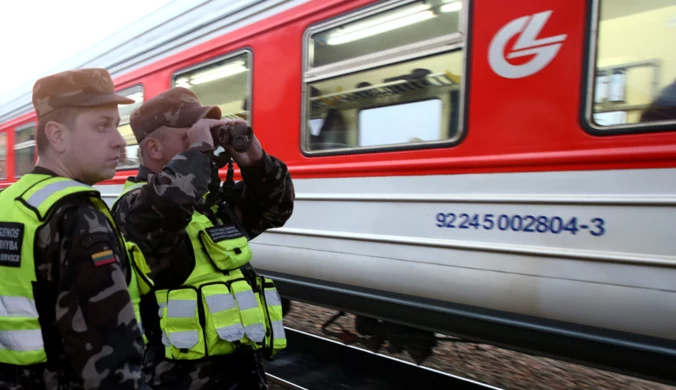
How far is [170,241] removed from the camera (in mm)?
1310

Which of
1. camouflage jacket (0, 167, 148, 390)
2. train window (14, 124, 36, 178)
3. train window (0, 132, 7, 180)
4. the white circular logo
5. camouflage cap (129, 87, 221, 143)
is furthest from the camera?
train window (0, 132, 7, 180)

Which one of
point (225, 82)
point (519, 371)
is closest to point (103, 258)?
point (225, 82)

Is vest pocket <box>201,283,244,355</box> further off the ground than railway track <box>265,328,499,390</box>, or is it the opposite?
vest pocket <box>201,283,244,355</box>

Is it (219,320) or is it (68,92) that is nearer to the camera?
(68,92)

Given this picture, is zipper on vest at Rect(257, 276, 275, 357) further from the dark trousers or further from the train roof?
the train roof

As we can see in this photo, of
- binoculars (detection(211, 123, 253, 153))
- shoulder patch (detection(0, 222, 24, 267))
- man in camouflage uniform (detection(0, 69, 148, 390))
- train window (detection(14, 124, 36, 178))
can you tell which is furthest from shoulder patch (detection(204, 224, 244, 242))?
train window (detection(14, 124, 36, 178))

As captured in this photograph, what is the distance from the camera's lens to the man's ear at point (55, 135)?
3.48 feet

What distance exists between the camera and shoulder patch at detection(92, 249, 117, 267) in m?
0.93

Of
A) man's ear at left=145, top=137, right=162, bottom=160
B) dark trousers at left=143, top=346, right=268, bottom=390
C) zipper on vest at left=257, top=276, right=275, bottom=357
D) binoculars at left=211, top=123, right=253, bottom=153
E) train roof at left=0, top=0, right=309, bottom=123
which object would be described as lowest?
dark trousers at left=143, top=346, right=268, bottom=390

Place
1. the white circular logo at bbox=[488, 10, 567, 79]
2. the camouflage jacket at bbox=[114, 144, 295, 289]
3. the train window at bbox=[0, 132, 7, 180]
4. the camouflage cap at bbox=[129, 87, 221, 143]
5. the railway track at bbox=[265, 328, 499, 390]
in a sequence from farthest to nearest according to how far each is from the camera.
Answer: the train window at bbox=[0, 132, 7, 180] < the railway track at bbox=[265, 328, 499, 390] < the white circular logo at bbox=[488, 10, 567, 79] < the camouflage cap at bbox=[129, 87, 221, 143] < the camouflage jacket at bbox=[114, 144, 295, 289]

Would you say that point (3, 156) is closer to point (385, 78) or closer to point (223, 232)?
point (385, 78)

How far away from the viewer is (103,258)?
0.94m

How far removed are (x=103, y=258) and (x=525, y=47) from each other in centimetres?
201

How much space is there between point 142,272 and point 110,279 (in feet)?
0.48
